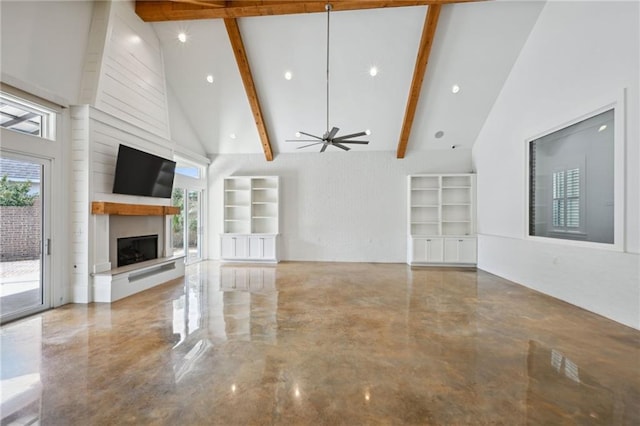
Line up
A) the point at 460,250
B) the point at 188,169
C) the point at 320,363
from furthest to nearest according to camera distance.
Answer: the point at 188,169 → the point at 460,250 → the point at 320,363

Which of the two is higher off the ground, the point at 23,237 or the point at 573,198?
the point at 573,198

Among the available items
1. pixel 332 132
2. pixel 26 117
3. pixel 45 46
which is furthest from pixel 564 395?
pixel 45 46

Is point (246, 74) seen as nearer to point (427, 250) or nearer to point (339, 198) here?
point (339, 198)

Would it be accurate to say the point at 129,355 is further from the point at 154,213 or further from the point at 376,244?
the point at 376,244

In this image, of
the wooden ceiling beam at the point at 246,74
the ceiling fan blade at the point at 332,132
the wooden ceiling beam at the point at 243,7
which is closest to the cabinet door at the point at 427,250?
the ceiling fan blade at the point at 332,132

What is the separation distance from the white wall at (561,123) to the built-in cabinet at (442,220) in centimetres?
51

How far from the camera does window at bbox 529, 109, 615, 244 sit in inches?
162

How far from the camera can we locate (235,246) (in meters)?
8.22

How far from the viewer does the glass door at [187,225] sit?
24.7 ft

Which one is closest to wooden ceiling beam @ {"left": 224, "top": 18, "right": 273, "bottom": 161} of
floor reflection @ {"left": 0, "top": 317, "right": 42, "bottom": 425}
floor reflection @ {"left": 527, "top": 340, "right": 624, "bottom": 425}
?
floor reflection @ {"left": 0, "top": 317, "right": 42, "bottom": 425}

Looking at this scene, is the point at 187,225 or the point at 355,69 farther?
the point at 187,225

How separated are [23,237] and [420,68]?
277 inches

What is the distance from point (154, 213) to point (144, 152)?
1.19m

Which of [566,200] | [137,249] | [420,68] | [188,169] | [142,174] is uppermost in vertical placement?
[420,68]
